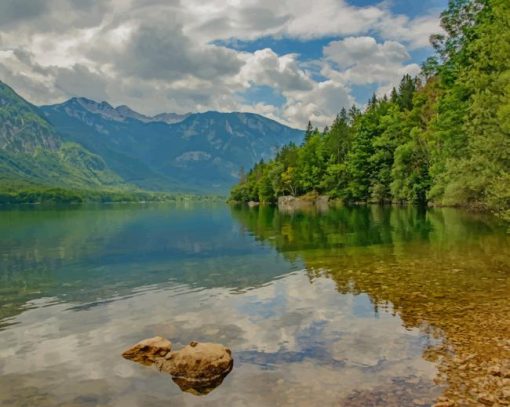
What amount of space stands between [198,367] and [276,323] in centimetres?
599

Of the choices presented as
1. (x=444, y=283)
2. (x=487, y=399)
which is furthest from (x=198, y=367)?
(x=444, y=283)

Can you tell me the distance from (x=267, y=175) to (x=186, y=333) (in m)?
155

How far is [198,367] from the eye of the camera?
44.4ft

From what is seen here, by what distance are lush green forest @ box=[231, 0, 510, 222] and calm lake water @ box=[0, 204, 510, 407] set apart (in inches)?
520

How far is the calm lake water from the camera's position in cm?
1249

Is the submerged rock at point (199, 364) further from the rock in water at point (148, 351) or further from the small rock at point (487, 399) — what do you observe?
the small rock at point (487, 399)

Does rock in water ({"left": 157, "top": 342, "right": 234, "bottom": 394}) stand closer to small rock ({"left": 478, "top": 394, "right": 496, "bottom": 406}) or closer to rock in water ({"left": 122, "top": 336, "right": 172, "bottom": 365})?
rock in water ({"left": 122, "top": 336, "right": 172, "bottom": 365})

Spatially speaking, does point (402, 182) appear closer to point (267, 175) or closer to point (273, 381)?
point (267, 175)

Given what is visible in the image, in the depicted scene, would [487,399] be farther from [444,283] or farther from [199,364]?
[444,283]

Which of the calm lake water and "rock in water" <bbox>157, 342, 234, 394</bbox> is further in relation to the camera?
"rock in water" <bbox>157, 342, 234, 394</bbox>

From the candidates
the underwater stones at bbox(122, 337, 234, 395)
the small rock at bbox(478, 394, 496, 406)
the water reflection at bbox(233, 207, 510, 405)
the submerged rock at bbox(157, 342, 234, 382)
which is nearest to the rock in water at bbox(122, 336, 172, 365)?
the underwater stones at bbox(122, 337, 234, 395)

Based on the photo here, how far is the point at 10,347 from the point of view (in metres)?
17.1

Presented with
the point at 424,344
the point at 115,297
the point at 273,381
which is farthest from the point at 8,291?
the point at 424,344

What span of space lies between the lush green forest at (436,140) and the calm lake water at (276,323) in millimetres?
13218
